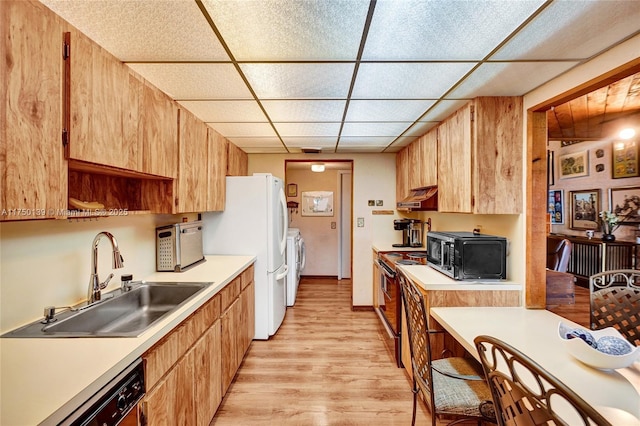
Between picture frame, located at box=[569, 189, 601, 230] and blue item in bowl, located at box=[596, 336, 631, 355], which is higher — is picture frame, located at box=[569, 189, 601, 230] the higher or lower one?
the higher one

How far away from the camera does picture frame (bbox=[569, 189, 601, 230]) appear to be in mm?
5023

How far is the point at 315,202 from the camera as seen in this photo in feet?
20.2

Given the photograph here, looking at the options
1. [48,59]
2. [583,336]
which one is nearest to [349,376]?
[583,336]

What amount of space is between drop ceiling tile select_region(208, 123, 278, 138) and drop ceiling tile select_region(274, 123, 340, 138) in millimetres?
121

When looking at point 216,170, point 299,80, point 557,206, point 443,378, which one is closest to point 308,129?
point 216,170

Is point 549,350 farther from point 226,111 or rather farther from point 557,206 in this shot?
point 557,206

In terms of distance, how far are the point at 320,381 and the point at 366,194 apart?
8.35ft

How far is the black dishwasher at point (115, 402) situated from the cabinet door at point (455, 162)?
2183mm

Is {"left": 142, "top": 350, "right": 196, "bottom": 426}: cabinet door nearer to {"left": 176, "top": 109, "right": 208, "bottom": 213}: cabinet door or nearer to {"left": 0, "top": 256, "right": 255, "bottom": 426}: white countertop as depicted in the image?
{"left": 0, "top": 256, "right": 255, "bottom": 426}: white countertop

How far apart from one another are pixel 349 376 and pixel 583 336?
1.73 m

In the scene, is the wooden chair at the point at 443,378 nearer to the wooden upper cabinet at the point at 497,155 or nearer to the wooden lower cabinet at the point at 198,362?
the wooden upper cabinet at the point at 497,155

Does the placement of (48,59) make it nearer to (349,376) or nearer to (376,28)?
(376,28)

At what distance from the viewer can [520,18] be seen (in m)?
1.20

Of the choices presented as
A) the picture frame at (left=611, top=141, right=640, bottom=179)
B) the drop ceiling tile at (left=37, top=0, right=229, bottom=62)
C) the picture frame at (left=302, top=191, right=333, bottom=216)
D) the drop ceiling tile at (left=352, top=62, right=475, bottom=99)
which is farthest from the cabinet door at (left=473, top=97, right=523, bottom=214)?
the picture frame at (left=302, top=191, right=333, bottom=216)
